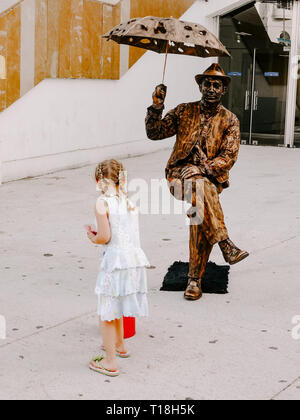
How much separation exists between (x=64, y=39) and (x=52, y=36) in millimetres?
291

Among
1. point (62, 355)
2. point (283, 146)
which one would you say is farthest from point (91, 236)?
point (283, 146)

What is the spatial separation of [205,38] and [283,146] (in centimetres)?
1072

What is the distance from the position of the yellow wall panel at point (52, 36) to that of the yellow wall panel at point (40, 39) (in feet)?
0.27

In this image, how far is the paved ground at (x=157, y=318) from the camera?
3.75 metres

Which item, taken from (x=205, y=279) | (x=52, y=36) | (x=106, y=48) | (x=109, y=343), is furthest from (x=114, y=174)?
(x=106, y=48)

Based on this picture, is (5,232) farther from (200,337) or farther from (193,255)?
(200,337)

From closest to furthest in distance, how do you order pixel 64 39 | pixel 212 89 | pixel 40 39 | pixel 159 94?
pixel 159 94 < pixel 212 89 < pixel 40 39 < pixel 64 39

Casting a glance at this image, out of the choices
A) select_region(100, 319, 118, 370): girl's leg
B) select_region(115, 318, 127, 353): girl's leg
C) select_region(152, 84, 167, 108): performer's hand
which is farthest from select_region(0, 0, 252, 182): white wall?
select_region(100, 319, 118, 370): girl's leg

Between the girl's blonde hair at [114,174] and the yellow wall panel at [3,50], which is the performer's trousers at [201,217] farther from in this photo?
the yellow wall panel at [3,50]

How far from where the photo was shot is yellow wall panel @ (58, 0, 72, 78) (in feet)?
36.9

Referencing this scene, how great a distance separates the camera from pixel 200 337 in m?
4.46

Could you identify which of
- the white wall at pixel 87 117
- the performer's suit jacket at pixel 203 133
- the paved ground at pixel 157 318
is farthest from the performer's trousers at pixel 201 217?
the white wall at pixel 87 117

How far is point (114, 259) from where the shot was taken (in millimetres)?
3863

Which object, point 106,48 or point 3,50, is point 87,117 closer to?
point 106,48
